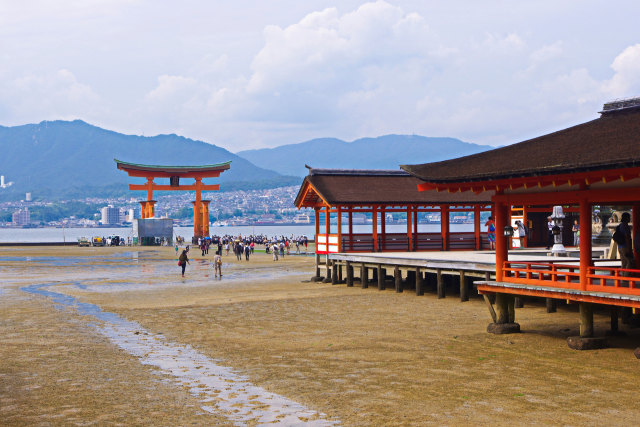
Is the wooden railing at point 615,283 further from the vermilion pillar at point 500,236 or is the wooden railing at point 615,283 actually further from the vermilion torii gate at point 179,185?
the vermilion torii gate at point 179,185

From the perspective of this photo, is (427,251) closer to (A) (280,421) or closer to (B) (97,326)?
(B) (97,326)

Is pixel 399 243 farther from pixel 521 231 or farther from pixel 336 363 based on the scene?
pixel 336 363

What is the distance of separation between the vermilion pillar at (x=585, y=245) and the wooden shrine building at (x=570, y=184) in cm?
2

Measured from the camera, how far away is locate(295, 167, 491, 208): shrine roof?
34.8m

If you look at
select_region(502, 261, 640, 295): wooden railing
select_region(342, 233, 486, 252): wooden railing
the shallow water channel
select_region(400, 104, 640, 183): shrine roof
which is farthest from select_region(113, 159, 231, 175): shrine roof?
select_region(502, 261, 640, 295): wooden railing

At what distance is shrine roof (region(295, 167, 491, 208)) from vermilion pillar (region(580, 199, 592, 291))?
59.7 ft

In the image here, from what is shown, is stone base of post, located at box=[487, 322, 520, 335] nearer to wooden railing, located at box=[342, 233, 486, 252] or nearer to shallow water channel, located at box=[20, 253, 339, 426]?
shallow water channel, located at box=[20, 253, 339, 426]

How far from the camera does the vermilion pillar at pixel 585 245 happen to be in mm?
16188

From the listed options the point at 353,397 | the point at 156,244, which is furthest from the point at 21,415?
the point at 156,244

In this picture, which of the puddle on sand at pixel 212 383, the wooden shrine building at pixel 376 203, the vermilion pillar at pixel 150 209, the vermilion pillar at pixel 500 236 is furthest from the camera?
the vermilion pillar at pixel 150 209

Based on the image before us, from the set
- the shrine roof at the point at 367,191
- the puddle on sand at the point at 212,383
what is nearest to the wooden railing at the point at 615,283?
the puddle on sand at the point at 212,383

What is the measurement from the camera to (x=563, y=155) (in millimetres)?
16562

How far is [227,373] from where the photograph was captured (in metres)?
14.5

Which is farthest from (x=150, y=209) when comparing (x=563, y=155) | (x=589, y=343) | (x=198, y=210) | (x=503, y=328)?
(x=589, y=343)
